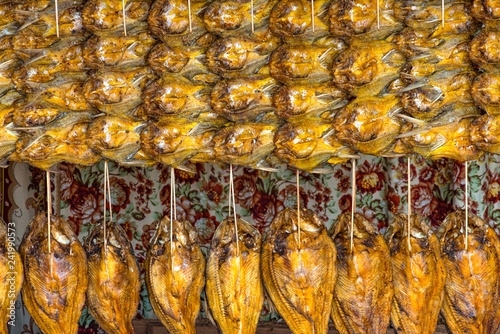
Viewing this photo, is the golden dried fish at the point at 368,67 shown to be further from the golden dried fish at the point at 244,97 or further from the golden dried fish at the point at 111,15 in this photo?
the golden dried fish at the point at 111,15

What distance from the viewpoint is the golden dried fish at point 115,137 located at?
2.08 meters

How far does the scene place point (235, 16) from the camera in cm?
204

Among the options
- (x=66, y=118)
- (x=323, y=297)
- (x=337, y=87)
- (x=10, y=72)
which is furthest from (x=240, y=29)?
(x=323, y=297)

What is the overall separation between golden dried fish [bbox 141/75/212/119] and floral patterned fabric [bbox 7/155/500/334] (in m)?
1.02

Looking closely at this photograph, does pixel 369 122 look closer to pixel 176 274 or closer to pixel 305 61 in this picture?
pixel 305 61

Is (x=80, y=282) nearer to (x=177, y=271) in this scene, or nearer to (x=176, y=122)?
(x=177, y=271)

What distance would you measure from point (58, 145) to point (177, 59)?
557mm

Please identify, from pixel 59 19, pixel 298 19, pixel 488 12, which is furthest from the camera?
pixel 59 19

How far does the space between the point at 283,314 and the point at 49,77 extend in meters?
1.31

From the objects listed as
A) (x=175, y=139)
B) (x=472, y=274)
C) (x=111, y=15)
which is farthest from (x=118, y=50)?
(x=472, y=274)

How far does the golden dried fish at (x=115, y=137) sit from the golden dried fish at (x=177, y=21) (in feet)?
1.14

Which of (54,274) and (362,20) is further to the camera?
(54,274)

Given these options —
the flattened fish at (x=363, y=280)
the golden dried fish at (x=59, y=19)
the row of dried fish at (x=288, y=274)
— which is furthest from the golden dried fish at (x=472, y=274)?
the golden dried fish at (x=59, y=19)

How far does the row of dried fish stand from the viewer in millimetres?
2170
